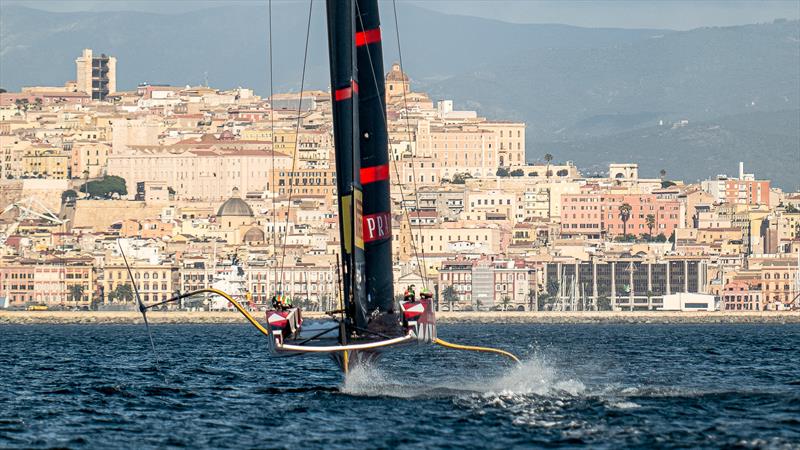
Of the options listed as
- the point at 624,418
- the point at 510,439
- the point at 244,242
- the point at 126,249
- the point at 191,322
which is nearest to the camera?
the point at 510,439

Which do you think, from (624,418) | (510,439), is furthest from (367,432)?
(624,418)

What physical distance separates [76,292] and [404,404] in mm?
129680

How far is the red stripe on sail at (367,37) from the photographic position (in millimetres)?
Result: 37281

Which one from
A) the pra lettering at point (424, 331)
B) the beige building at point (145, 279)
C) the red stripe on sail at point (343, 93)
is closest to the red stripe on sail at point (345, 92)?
the red stripe on sail at point (343, 93)

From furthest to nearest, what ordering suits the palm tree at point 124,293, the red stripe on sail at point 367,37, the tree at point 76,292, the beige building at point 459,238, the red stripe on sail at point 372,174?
the beige building at point 459,238
the tree at point 76,292
the palm tree at point 124,293
the red stripe on sail at point 367,37
the red stripe on sail at point 372,174

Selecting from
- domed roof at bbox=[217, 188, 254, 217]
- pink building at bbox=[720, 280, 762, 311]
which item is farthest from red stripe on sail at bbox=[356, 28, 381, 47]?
domed roof at bbox=[217, 188, 254, 217]

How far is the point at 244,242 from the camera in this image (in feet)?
608

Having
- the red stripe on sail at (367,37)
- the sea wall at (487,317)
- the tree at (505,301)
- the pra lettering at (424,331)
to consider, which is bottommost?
the sea wall at (487,317)

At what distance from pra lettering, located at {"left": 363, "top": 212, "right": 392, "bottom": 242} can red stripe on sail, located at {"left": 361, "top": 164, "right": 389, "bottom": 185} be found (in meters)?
0.64

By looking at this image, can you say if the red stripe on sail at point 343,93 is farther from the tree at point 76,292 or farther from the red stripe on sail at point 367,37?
the tree at point 76,292

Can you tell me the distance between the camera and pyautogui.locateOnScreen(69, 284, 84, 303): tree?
16250 centimetres

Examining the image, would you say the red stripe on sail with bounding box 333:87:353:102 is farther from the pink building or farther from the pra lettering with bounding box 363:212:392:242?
the pink building

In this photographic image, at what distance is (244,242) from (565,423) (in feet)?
505

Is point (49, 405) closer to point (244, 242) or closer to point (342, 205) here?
point (342, 205)
